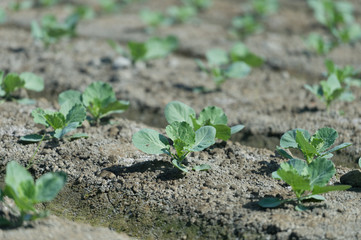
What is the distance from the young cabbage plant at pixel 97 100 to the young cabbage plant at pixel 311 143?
0.90 meters

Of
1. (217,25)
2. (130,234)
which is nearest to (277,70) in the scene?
(217,25)

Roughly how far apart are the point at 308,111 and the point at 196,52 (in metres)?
1.48

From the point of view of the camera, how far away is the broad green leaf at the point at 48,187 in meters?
1.75

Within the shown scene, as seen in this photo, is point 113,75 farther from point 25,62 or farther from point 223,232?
point 223,232

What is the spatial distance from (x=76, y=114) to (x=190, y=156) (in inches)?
24.1

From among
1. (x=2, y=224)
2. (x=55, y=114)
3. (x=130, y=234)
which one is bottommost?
(x=130, y=234)

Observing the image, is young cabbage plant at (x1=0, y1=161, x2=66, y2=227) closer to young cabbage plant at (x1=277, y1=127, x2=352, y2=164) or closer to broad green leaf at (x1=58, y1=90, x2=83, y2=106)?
broad green leaf at (x1=58, y1=90, x2=83, y2=106)

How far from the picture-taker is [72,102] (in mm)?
2523

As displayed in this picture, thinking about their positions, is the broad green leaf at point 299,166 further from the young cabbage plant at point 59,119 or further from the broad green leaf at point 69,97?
the broad green leaf at point 69,97

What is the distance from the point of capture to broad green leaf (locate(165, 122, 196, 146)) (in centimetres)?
216

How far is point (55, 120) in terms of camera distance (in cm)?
238

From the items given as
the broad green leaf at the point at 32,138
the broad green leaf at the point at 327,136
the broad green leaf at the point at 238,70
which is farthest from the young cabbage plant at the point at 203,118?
the broad green leaf at the point at 238,70

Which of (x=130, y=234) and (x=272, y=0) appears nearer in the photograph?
(x=130, y=234)

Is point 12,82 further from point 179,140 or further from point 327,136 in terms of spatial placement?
point 327,136
